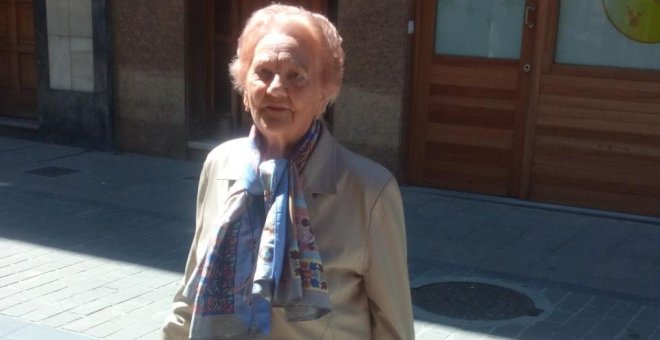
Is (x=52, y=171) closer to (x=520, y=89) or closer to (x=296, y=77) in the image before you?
(x=520, y=89)

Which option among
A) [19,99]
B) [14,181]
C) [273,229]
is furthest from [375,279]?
[19,99]

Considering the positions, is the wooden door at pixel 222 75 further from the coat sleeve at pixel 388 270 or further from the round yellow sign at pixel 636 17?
the coat sleeve at pixel 388 270

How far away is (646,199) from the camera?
7789 mm

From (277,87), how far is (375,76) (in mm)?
6265

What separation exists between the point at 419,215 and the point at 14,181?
371 centimetres

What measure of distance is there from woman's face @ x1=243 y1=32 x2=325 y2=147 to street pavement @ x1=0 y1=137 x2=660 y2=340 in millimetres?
2962

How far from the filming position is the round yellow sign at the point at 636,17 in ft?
25.0

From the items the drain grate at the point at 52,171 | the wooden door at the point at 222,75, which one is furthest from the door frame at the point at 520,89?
the drain grate at the point at 52,171

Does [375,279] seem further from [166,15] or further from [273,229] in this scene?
[166,15]

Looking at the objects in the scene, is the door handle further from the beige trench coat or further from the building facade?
the beige trench coat

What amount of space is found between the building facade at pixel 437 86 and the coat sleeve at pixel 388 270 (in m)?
5.76

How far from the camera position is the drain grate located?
358 inches

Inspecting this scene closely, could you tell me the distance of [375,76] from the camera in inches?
338

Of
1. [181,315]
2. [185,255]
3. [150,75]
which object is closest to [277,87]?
[181,315]
